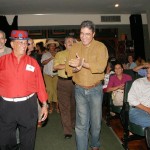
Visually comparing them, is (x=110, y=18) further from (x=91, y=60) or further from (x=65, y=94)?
(x=91, y=60)

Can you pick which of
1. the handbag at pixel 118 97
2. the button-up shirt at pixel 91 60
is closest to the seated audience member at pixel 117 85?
the handbag at pixel 118 97

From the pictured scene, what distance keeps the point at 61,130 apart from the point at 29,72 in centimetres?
230

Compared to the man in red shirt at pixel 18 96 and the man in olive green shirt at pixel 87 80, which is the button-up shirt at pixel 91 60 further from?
the man in red shirt at pixel 18 96

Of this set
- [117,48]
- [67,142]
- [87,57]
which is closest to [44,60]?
[67,142]

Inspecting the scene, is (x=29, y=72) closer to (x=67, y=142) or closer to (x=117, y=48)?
(x=67, y=142)

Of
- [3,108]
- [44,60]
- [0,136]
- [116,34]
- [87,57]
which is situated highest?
[116,34]

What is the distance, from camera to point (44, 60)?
5.56 metres

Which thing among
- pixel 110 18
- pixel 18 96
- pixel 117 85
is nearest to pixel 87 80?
pixel 18 96

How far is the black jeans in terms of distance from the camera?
243 centimetres

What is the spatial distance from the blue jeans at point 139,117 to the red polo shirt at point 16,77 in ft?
5.12

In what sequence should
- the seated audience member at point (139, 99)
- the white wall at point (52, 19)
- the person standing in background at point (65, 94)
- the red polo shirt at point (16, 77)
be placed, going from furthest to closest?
the white wall at point (52, 19)
the person standing in background at point (65, 94)
the seated audience member at point (139, 99)
the red polo shirt at point (16, 77)

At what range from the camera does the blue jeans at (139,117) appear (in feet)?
10.7

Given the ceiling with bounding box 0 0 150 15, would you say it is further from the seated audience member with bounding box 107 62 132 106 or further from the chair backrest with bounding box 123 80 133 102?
the chair backrest with bounding box 123 80 133 102

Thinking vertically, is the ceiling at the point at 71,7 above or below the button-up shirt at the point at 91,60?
above
